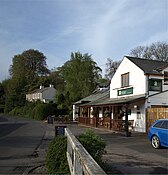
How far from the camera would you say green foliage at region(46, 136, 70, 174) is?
7.22 meters

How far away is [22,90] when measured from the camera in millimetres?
83625

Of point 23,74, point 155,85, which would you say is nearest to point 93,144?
point 155,85

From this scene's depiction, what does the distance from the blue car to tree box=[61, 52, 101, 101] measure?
3843cm

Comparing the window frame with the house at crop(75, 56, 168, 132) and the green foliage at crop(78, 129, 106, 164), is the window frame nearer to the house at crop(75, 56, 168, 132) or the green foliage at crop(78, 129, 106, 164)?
the house at crop(75, 56, 168, 132)

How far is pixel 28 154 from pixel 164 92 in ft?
48.7

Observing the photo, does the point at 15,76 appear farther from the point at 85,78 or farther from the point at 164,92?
the point at 164,92

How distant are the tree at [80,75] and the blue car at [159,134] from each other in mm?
38426

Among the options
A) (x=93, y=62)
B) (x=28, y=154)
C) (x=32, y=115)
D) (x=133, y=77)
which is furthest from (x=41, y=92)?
(x=28, y=154)

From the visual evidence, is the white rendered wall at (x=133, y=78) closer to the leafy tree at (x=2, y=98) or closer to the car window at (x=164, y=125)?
the car window at (x=164, y=125)

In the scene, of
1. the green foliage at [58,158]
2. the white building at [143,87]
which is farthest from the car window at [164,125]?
the white building at [143,87]

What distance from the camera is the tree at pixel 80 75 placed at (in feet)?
175

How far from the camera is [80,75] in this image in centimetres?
5334

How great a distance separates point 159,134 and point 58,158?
7246 mm

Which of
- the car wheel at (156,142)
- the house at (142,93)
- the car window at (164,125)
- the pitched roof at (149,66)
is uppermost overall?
the pitched roof at (149,66)
